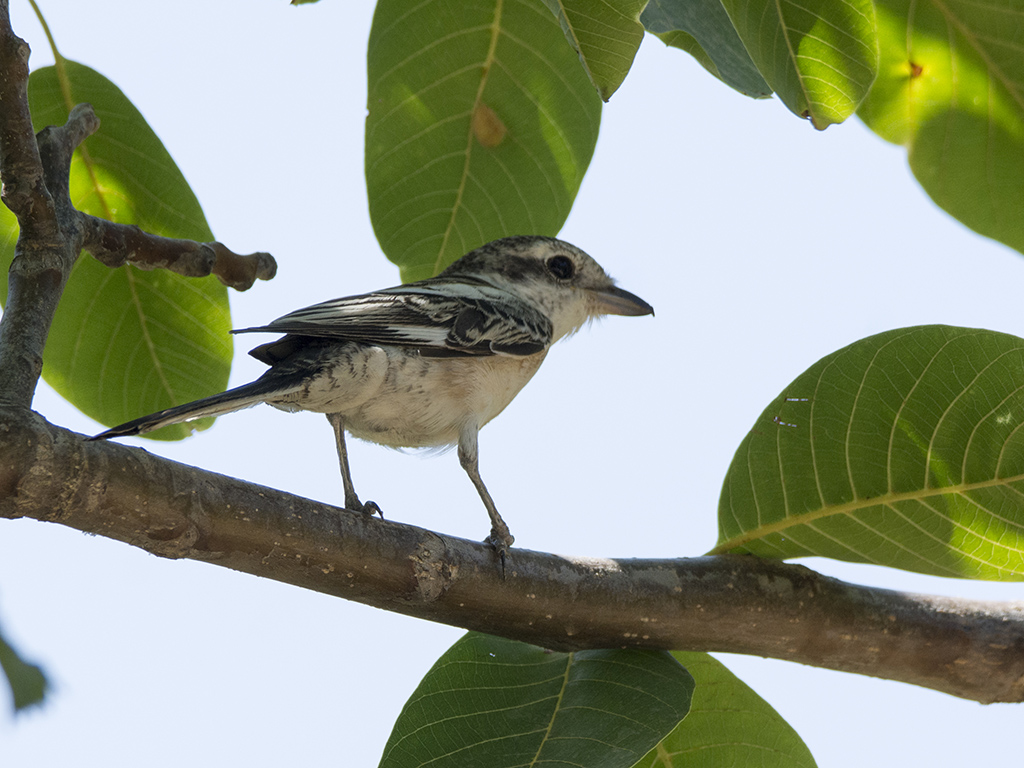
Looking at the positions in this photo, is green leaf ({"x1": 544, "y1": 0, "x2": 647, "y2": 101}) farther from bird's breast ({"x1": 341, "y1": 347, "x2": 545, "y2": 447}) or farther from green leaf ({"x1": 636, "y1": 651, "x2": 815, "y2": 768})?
green leaf ({"x1": 636, "y1": 651, "x2": 815, "y2": 768})

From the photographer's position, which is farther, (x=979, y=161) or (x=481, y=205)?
(x=481, y=205)

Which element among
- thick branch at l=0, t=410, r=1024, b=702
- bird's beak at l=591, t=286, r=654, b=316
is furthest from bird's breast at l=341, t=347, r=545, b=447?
bird's beak at l=591, t=286, r=654, b=316

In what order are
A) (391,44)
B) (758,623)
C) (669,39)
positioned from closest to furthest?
(758,623) → (669,39) → (391,44)

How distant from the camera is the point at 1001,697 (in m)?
2.42

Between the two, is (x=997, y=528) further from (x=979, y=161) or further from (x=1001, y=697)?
(x=979, y=161)

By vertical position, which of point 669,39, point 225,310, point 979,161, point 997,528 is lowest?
point 997,528

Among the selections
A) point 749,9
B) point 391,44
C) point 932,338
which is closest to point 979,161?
point 932,338

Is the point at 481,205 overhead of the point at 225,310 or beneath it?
overhead

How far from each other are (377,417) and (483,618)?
943 millimetres

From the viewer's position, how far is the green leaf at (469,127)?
3.16m

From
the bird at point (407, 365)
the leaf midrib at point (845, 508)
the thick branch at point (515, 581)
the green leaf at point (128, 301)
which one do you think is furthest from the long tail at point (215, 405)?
the leaf midrib at point (845, 508)

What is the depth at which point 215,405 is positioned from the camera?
7.23 feet

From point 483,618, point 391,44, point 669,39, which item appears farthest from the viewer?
point 391,44

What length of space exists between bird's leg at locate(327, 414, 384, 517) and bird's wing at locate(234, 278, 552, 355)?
0.93ft
